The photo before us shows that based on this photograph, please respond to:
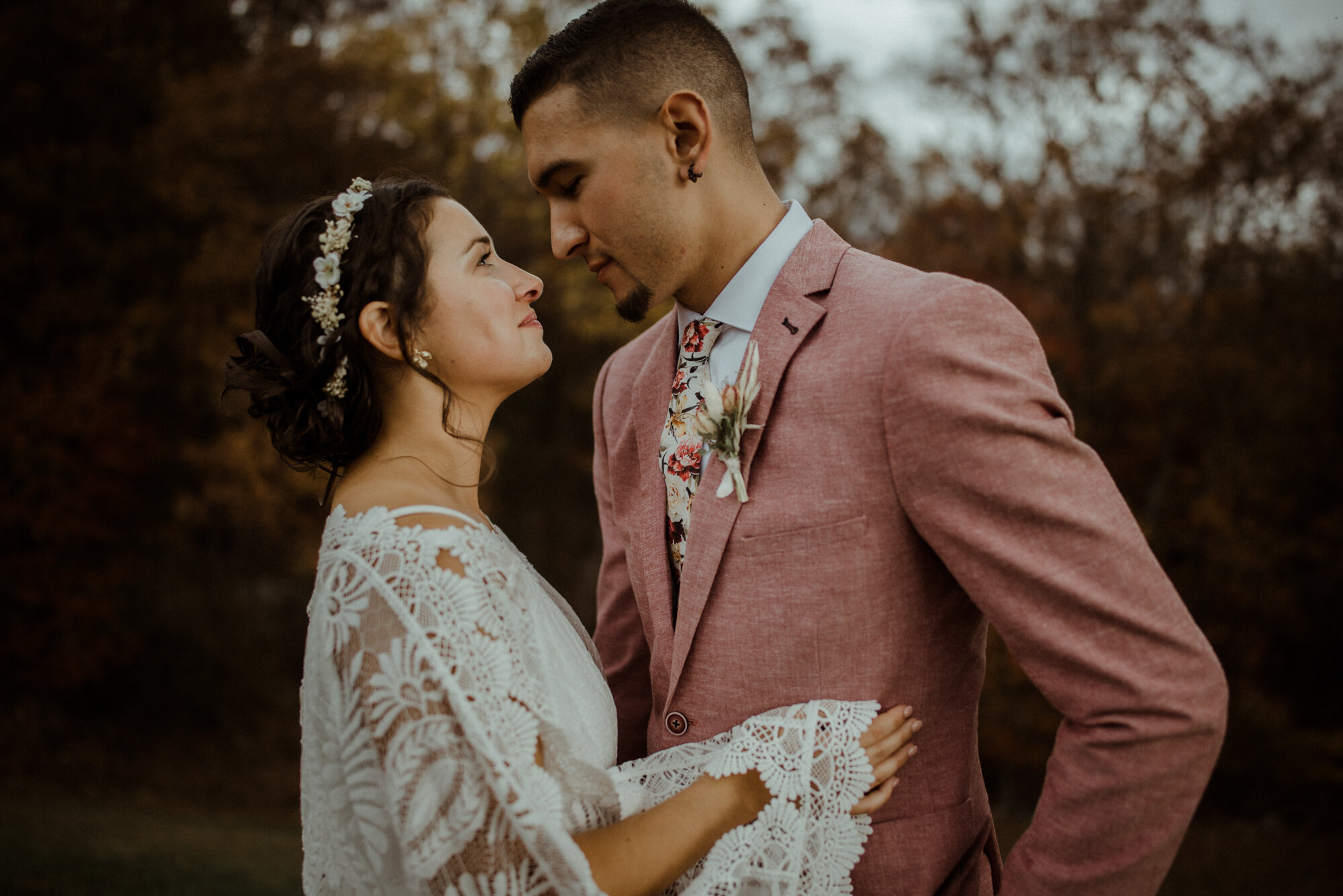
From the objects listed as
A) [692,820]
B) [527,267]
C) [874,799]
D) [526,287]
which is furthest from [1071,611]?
[527,267]

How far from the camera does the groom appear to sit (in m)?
1.58

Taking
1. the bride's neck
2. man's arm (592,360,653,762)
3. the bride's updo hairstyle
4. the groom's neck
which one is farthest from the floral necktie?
the bride's updo hairstyle

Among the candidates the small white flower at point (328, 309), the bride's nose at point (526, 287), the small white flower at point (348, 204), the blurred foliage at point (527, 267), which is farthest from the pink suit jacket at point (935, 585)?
the blurred foliage at point (527, 267)

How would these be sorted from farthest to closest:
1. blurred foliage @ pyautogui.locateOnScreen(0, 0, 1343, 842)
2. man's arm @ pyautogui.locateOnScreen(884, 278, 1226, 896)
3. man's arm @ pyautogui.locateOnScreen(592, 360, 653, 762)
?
blurred foliage @ pyautogui.locateOnScreen(0, 0, 1343, 842) → man's arm @ pyautogui.locateOnScreen(592, 360, 653, 762) → man's arm @ pyautogui.locateOnScreen(884, 278, 1226, 896)

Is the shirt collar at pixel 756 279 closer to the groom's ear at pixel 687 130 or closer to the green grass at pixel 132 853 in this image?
the groom's ear at pixel 687 130

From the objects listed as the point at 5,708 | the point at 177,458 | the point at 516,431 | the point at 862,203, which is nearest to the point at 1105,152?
the point at 862,203

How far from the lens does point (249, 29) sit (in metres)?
10.7

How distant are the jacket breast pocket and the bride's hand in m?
0.35

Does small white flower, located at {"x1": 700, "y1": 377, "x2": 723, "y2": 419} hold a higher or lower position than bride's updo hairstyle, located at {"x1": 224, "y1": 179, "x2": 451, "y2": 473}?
lower

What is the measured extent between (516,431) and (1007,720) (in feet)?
23.5

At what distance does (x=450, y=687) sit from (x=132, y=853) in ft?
21.6

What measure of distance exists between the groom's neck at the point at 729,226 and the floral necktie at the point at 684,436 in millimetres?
109

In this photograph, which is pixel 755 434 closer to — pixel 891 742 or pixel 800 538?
pixel 800 538

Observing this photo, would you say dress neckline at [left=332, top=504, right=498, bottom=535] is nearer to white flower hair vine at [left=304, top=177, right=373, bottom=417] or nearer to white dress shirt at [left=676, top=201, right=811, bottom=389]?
white flower hair vine at [left=304, top=177, right=373, bottom=417]
